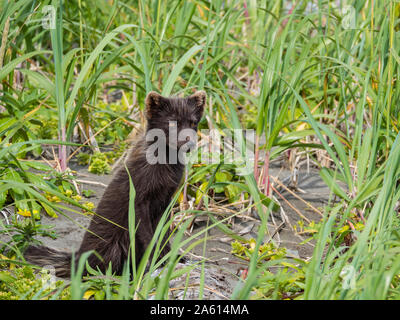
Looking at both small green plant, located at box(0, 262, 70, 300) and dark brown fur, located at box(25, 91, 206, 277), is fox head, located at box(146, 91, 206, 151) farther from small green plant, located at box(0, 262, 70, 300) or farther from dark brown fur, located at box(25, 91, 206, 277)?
small green plant, located at box(0, 262, 70, 300)

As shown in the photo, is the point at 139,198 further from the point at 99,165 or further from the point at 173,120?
the point at 99,165

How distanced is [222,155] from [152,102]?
1027mm

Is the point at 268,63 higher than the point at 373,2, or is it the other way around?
the point at 373,2

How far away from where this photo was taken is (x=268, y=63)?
4.52 m

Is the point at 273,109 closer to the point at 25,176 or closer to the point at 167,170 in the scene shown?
the point at 167,170

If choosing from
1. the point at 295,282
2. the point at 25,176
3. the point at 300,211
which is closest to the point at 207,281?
the point at 295,282

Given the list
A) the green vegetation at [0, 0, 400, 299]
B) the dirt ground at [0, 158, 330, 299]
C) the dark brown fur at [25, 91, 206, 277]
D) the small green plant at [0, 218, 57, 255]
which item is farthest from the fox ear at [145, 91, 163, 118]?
the small green plant at [0, 218, 57, 255]

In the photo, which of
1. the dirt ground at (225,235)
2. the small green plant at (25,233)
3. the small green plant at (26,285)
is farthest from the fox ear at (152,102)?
the small green plant at (26,285)

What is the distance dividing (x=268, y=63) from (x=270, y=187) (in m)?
1.11

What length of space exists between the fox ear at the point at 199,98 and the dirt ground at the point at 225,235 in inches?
39.8

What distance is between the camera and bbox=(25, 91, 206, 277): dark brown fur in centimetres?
421

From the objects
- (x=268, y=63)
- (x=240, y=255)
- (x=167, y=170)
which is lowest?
(x=240, y=255)

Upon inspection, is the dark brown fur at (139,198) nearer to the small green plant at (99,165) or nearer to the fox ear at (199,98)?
the fox ear at (199,98)
